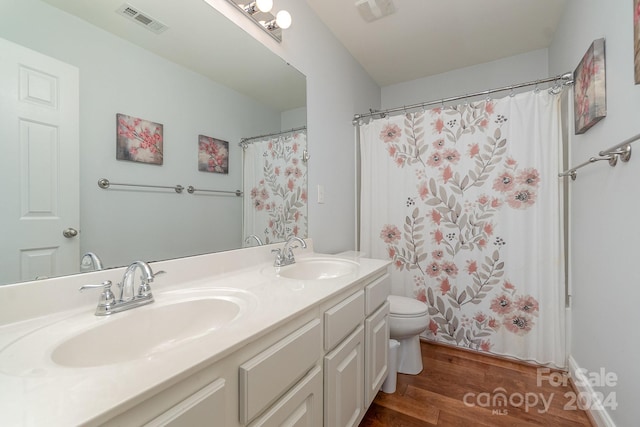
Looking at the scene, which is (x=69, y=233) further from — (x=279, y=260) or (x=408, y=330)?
(x=408, y=330)

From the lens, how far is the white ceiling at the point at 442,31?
5.88 ft

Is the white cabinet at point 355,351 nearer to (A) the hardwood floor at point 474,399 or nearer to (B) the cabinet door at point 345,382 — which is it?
(B) the cabinet door at point 345,382

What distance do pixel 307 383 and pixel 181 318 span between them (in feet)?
1.49

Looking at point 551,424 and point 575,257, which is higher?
point 575,257

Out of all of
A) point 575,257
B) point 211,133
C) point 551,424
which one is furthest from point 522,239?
point 211,133

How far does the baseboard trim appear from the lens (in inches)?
46.8

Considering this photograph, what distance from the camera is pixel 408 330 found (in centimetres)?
169

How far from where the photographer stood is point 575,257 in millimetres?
1629

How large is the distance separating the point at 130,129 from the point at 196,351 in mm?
804

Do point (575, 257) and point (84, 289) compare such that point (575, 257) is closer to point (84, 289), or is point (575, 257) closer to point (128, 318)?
point (128, 318)

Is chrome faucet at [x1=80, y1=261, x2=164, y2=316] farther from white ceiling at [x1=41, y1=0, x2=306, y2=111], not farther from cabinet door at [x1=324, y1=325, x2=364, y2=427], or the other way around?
white ceiling at [x1=41, y1=0, x2=306, y2=111]

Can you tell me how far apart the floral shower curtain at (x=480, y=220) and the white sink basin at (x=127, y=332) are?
165 cm

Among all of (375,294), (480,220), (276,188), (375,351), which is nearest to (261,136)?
(276,188)

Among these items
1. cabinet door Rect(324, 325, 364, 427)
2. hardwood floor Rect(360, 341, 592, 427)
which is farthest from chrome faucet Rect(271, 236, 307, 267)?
hardwood floor Rect(360, 341, 592, 427)
